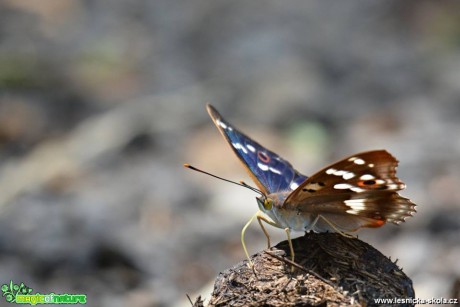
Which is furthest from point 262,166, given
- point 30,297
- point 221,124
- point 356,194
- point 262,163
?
point 30,297

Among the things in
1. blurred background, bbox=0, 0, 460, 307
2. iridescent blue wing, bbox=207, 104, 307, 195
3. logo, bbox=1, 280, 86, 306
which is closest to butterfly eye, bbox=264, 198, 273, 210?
iridescent blue wing, bbox=207, 104, 307, 195

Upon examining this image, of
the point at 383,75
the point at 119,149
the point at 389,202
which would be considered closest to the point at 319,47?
the point at 383,75

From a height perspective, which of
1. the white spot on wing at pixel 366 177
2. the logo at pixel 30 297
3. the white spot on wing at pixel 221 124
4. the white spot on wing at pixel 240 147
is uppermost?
the white spot on wing at pixel 221 124

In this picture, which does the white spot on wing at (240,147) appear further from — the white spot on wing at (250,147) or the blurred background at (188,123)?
the blurred background at (188,123)

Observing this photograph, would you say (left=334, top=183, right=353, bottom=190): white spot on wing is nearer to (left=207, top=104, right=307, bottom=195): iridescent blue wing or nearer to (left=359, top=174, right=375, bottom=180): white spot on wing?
(left=359, top=174, right=375, bottom=180): white spot on wing

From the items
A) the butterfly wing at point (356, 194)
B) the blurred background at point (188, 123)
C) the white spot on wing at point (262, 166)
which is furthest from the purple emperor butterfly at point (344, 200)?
the blurred background at point (188, 123)

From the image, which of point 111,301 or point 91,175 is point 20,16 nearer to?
point 91,175
